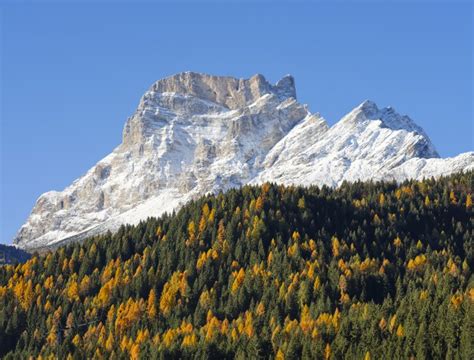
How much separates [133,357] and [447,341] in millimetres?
59467

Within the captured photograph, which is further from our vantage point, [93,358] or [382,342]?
[93,358]

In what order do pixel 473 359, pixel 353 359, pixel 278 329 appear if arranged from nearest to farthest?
pixel 473 359 → pixel 353 359 → pixel 278 329

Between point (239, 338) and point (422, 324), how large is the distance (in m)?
36.9

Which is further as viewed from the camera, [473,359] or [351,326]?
[351,326]

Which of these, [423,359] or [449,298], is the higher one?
[449,298]

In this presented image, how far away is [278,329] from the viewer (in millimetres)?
198625

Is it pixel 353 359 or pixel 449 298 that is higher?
pixel 449 298

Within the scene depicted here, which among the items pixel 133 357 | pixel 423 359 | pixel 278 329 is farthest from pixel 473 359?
pixel 133 357

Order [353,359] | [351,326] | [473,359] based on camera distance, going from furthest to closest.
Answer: [351,326] < [353,359] < [473,359]

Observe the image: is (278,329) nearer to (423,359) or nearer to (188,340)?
(188,340)

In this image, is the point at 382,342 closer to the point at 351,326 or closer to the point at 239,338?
the point at 351,326

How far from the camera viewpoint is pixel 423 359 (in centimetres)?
16138

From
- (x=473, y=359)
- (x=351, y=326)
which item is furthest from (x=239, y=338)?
(x=473, y=359)

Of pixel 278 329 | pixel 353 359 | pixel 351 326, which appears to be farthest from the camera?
pixel 278 329
